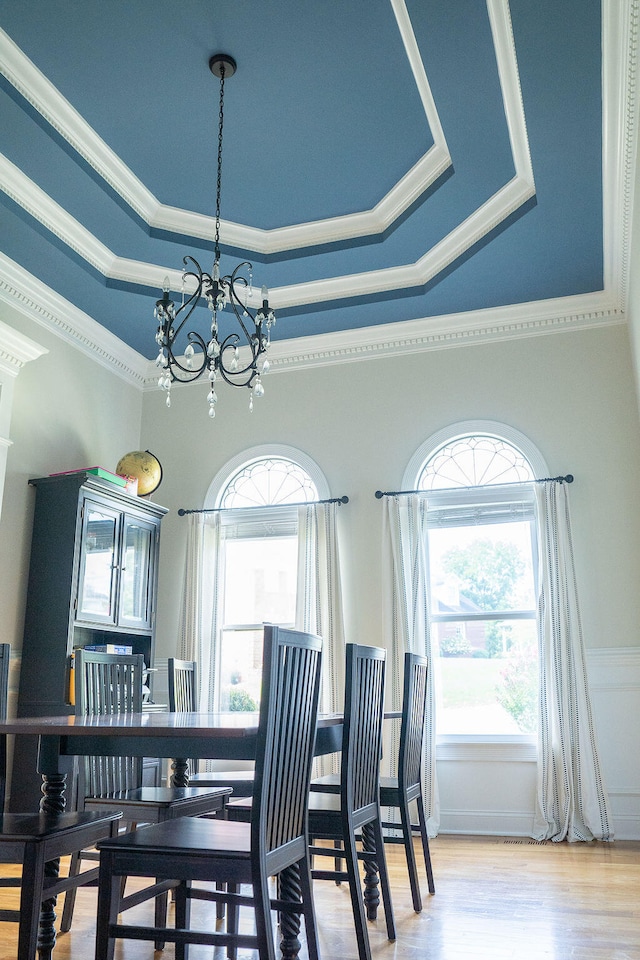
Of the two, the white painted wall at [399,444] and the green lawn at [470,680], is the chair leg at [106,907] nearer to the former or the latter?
the white painted wall at [399,444]

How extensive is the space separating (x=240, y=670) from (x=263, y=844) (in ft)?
11.9

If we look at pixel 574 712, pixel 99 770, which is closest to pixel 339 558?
pixel 574 712

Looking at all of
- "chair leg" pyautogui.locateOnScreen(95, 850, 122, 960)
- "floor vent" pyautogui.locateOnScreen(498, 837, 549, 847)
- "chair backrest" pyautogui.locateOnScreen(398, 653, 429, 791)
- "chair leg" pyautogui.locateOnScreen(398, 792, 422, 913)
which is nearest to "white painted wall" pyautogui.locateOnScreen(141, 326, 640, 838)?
"floor vent" pyautogui.locateOnScreen(498, 837, 549, 847)

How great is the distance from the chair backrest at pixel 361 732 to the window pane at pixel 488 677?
6.65ft

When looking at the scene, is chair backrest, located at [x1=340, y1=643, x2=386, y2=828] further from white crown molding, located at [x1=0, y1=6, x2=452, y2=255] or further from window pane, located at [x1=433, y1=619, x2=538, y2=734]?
white crown molding, located at [x1=0, y1=6, x2=452, y2=255]

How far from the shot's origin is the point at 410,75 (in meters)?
3.57

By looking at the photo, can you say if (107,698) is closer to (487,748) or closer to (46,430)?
(46,430)

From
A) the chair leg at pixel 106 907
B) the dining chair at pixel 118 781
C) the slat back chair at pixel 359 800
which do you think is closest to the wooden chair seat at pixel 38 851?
the chair leg at pixel 106 907

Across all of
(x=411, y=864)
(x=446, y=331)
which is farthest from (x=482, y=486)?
(x=411, y=864)

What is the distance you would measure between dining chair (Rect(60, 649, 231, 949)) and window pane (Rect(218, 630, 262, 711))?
6.71 ft

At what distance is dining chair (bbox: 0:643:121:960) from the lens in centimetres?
206

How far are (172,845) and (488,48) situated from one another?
3266 mm

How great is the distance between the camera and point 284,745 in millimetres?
2098

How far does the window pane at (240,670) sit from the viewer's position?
543 cm
